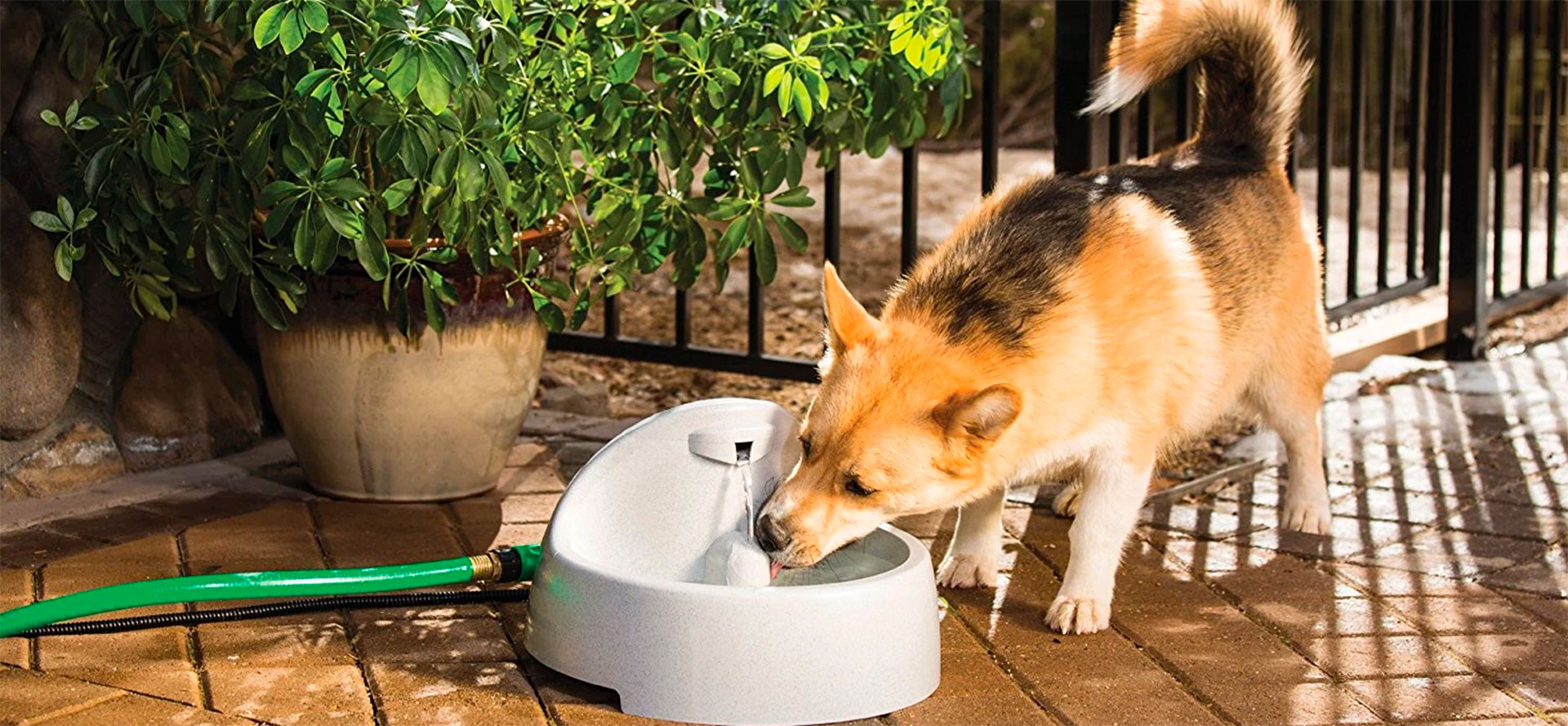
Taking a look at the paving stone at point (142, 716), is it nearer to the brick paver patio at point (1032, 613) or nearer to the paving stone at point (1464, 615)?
the brick paver patio at point (1032, 613)

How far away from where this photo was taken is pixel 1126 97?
12.5ft

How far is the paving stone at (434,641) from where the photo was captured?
10.1ft

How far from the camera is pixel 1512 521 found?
159 inches

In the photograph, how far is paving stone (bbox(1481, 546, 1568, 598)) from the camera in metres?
3.55

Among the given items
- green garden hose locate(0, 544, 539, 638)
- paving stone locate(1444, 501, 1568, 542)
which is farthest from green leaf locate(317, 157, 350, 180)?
paving stone locate(1444, 501, 1568, 542)

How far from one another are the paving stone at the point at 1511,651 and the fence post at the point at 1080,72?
60.5 inches

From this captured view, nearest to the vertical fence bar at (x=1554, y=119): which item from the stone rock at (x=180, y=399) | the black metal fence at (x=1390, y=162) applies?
the black metal fence at (x=1390, y=162)

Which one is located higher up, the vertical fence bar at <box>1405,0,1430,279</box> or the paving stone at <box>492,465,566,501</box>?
the vertical fence bar at <box>1405,0,1430,279</box>

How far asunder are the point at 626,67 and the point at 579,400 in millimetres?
1649

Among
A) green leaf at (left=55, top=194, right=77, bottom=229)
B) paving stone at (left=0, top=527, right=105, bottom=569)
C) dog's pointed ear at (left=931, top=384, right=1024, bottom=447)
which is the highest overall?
green leaf at (left=55, top=194, right=77, bottom=229)

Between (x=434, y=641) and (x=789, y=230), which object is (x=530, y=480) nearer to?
(x=789, y=230)

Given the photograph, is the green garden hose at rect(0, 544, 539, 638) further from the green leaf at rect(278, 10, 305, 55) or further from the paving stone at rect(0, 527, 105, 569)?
the green leaf at rect(278, 10, 305, 55)

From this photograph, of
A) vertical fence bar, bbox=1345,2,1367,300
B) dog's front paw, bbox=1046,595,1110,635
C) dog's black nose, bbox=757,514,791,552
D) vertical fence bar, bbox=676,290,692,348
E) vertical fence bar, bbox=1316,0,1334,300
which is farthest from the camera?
vertical fence bar, bbox=1345,2,1367,300

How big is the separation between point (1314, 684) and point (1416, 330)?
11.0 ft
